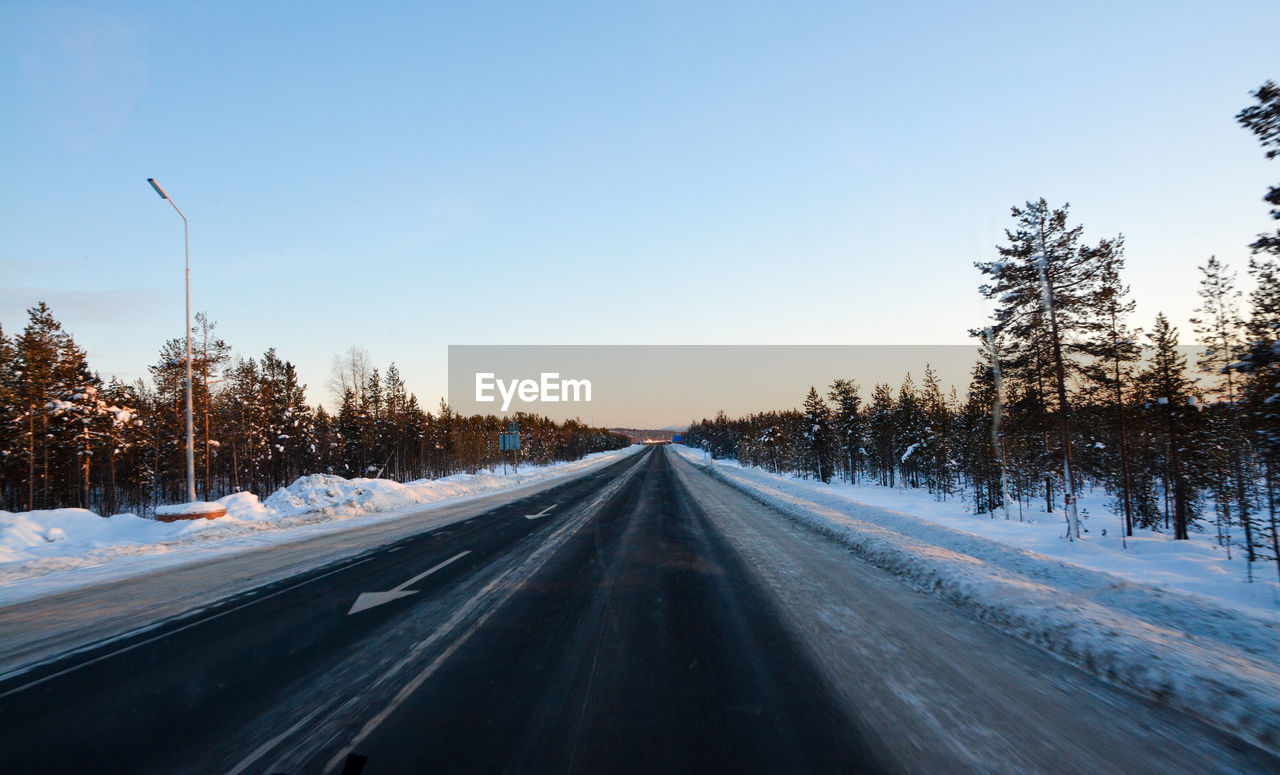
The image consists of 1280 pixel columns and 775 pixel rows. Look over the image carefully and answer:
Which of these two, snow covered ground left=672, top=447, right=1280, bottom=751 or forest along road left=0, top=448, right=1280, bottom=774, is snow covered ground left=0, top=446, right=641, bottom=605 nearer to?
forest along road left=0, top=448, right=1280, bottom=774

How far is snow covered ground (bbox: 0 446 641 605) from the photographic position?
9.19 metres

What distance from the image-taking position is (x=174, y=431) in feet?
131

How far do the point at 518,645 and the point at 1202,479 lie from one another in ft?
90.5

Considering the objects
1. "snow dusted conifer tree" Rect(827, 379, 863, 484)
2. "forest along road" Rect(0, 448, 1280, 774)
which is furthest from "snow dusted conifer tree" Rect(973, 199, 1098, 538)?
"snow dusted conifer tree" Rect(827, 379, 863, 484)

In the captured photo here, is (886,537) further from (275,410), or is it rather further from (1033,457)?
(275,410)

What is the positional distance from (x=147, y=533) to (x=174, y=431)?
35038 millimetres

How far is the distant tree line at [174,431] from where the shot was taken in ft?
97.9

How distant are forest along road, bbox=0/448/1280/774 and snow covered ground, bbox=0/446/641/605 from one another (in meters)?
5.19

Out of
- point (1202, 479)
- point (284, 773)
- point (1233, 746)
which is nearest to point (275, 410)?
point (284, 773)

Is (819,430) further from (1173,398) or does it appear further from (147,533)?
(147,533)

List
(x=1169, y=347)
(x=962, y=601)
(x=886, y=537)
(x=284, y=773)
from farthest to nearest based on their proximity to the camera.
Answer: (x=1169, y=347)
(x=886, y=537)
(x=962, y=601)
(x=284, y=773)

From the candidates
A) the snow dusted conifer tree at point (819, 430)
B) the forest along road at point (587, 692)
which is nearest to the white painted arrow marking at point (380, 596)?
the forest along road at point (587, 692)

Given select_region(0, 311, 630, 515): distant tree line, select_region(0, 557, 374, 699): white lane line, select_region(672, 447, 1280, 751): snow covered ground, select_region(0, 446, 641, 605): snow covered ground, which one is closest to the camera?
select_region(672, 447, 1280, 751): snow covered ground

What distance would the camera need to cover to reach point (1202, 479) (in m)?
20.1
